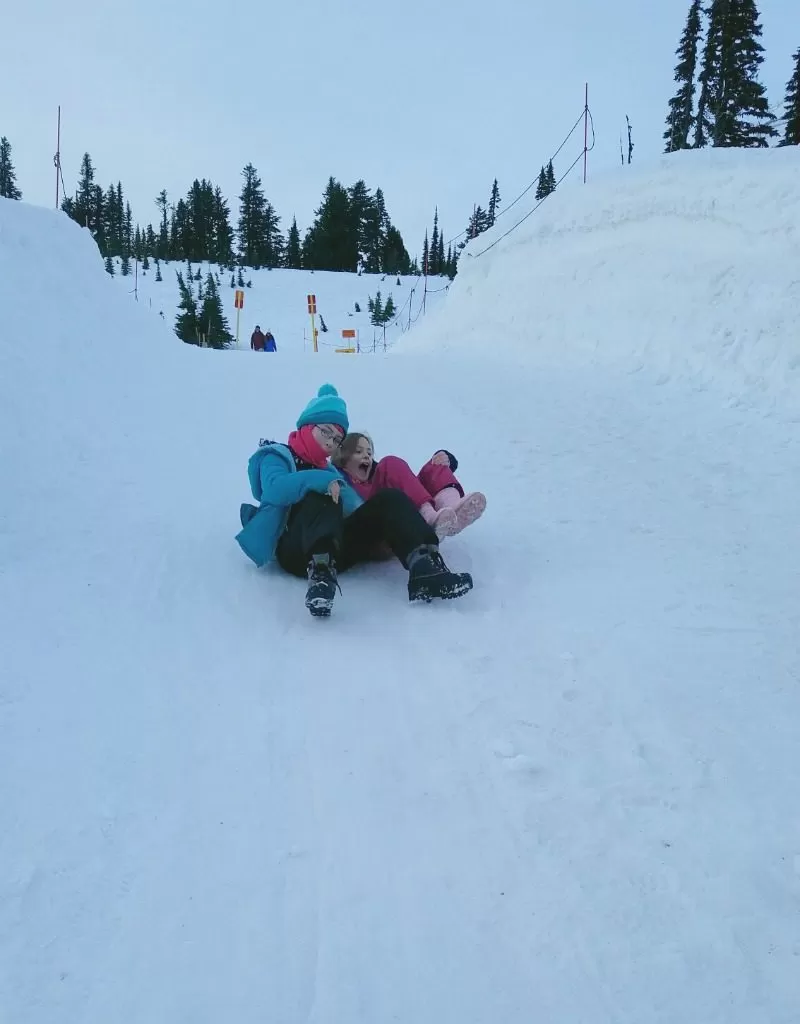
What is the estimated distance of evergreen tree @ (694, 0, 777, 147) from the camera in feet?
96.1

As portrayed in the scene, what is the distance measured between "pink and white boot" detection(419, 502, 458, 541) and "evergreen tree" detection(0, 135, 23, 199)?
7969 cm

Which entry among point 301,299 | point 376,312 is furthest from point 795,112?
point 301,299

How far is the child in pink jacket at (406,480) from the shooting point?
431 cm

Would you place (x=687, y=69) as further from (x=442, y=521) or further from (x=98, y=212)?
(x=98, y=212)

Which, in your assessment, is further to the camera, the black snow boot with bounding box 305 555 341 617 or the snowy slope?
the snowy slope

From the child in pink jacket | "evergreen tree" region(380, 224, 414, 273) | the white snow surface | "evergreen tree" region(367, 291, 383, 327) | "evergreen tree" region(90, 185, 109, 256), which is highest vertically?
"evergreen tree" region(90, 185, 109, 256)

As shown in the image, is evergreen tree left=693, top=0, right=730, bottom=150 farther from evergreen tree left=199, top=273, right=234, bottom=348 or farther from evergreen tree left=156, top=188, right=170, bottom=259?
evergreen tree left=156, top=188, right=170, bottom=259

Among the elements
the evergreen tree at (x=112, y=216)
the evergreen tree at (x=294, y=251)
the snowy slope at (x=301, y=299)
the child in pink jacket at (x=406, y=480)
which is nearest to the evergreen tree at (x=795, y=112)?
the snowy slope at (x=301, y=299)

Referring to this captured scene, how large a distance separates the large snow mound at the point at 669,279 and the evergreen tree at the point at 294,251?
53039mm

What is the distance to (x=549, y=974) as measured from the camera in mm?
1871

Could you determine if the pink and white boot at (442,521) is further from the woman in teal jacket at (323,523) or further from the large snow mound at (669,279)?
the large snow mound at (669,279)

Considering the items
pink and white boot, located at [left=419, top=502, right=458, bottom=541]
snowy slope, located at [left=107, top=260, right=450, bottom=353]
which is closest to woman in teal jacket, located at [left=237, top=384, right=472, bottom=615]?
pink and white boot, located at [left=419, top=502, right=458, bottom=541]

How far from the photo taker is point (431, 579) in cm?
384

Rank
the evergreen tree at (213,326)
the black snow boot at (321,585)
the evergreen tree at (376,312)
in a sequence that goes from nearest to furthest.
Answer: the black snow boot at (321,585) → the evergreen tree at (213,326) → the evergreen tree at (376,312)
